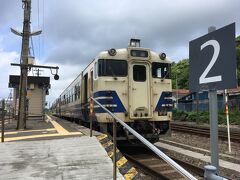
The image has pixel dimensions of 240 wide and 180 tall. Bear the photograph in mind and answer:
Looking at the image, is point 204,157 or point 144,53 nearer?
point 204,157

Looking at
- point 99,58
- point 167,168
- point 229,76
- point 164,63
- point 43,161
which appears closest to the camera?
point 229,76

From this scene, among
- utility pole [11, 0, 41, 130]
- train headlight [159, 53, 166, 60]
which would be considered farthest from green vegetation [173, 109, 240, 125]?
utility pole [11, 0, 41, 130]

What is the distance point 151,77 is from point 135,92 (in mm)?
810

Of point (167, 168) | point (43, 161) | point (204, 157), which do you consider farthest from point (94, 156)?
point (204, 157)

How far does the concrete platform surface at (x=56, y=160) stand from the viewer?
5.75 meters

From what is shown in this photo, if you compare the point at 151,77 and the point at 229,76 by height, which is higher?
the point at 151,77

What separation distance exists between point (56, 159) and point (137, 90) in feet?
15.6

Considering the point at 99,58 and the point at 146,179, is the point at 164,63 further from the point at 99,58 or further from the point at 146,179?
the point at 146,179

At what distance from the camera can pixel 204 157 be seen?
9.56 m

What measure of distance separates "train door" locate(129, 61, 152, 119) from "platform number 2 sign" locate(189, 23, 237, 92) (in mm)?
7118

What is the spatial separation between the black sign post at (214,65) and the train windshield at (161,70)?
7694 millimetres

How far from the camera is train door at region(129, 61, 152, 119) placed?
10.5 metres

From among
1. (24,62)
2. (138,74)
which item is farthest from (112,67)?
(24,62)

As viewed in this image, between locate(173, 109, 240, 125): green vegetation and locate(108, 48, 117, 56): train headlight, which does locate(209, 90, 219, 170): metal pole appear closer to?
locate(108, 48, 117, 56): train headlight
